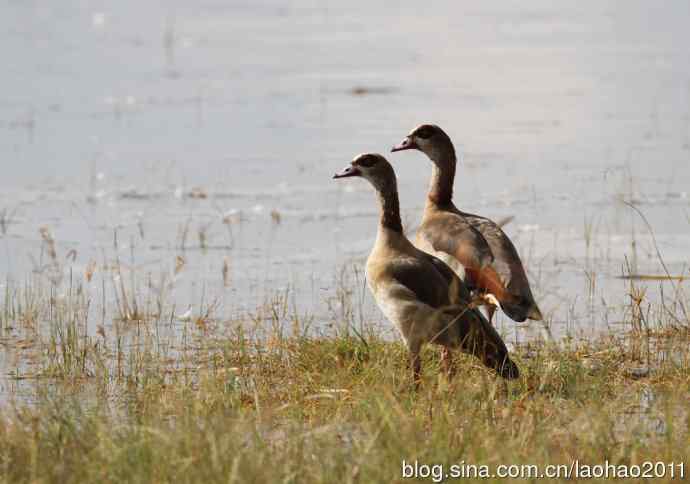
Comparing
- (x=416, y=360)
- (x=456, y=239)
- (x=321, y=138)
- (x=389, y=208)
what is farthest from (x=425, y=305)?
(x=321, y=138)

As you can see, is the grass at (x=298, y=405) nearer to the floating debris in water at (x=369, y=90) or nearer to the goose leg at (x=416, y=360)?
the goose leg at (x=416, y=360)

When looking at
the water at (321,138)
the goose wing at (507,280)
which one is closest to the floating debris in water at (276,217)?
the water at (321,138)

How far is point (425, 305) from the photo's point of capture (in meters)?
6.44

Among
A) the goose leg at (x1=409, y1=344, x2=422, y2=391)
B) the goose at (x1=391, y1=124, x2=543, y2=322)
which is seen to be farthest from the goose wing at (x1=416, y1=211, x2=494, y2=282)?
the goose leg at (x1=409, y1=344, x2=422, y2=391)

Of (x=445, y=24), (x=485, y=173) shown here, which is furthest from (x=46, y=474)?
(x=445, y=24)

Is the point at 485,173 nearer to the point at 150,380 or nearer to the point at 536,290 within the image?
the point at 536,290

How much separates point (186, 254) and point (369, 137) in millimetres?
4222

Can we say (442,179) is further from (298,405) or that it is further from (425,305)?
(298,405)

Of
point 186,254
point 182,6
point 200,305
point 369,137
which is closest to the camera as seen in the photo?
point 200,305

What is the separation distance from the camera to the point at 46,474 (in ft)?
15.5

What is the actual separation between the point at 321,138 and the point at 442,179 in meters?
5.67

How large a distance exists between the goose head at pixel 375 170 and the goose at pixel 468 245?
2.45 ft

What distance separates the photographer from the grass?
473 cm

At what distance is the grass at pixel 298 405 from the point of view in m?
4.73
